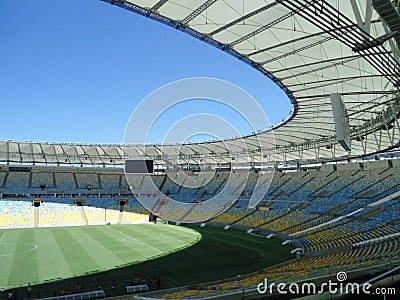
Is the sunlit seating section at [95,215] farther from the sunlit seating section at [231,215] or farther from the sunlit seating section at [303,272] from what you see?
the sunlit seating section at [303,272]

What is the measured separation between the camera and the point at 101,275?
24062 millimetres

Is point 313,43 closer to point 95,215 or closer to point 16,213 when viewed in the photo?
point 95,215

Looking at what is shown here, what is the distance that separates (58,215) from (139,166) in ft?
45.6

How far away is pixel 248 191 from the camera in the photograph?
58.2 meters

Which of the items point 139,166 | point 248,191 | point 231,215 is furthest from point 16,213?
point 248,191

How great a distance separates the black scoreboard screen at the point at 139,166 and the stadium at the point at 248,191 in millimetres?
248

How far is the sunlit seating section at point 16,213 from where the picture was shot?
47.5 metres

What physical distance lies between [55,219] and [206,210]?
2249cm

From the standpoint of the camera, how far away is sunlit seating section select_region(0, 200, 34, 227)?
4753cm

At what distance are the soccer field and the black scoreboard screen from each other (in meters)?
10.0

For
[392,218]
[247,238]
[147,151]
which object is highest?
[147,151]

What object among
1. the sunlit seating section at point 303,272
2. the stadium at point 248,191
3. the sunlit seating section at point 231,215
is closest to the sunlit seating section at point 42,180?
the stadium at point 248,191

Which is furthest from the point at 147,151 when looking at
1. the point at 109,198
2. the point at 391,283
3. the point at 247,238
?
the point at 391,283

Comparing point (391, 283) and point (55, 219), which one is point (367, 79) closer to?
point (391, 283)
